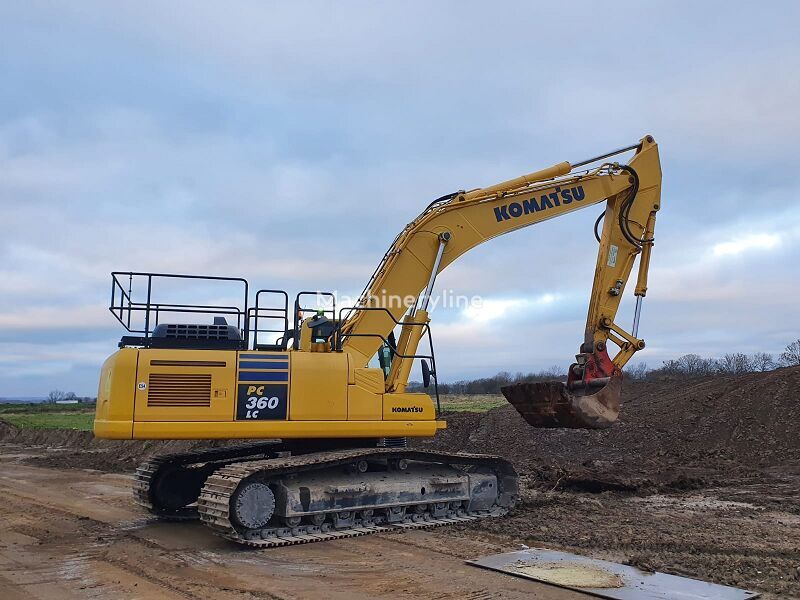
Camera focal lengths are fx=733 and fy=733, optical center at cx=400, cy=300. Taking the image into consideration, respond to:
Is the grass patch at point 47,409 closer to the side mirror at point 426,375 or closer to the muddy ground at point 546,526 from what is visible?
the muddy ground at point 546,526

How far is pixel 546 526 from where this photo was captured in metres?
9.75

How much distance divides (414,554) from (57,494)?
943 cm

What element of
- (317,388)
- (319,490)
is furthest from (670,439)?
(317,388)

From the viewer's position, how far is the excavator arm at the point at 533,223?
10445mm

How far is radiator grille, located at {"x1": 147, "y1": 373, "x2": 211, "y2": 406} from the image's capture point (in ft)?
29.7

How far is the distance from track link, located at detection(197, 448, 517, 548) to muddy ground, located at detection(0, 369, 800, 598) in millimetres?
273

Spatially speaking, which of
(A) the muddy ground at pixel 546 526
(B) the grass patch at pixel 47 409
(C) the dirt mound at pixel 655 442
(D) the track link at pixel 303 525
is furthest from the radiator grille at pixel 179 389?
(B) the grass patch at pixel 47 409

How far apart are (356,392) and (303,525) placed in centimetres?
182

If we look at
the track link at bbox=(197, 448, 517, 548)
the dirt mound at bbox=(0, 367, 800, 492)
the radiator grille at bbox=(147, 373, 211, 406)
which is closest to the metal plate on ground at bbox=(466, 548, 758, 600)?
the track link at bbox=(197, 448, 517, 548)

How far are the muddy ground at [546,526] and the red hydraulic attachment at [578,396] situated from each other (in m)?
1.36

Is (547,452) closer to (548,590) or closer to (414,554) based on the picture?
(414,554)

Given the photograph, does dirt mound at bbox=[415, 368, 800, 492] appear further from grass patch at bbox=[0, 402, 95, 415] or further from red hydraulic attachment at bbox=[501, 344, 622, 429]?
grass patch at bbox=[0, 402, 95, 415]

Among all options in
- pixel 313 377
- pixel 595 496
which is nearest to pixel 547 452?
pixel 595 496

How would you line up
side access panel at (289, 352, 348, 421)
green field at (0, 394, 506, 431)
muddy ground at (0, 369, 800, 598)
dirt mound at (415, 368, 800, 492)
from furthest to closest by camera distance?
green field at (0, 394, 506, 431) → dirt mound at (415, 368, 800, 492) → side access panel at (289, 352, 348, 421) → muddy ground at (0, 369, 800, 598)
